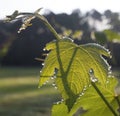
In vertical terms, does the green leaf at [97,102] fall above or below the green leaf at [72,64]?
below

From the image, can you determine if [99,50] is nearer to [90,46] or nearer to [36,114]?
[90,46]

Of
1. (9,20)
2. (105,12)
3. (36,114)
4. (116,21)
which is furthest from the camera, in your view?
(36,114)

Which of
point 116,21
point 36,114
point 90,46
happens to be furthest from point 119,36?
point 36,114

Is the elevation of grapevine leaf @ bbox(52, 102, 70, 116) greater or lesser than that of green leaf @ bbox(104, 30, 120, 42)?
lesser

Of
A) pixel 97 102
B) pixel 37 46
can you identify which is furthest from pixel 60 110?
pixel 37 46

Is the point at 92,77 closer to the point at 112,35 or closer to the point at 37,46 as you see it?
the point at 112,35

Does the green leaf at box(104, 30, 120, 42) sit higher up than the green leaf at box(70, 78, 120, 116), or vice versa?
the green leaf at box(104, 30, 120, 42)

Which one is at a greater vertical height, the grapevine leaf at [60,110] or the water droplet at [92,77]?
the water droplet at [92,77]

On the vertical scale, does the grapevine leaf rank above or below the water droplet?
below
